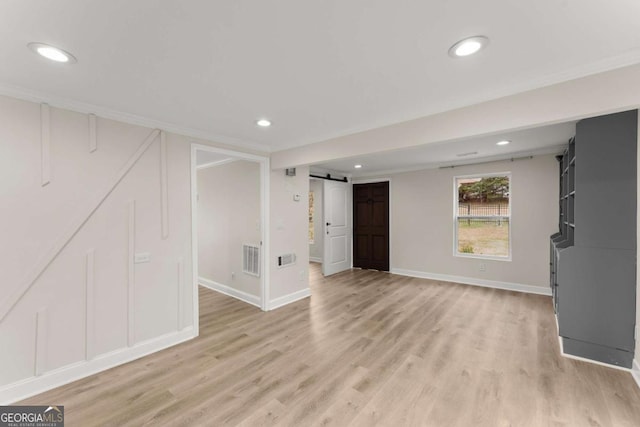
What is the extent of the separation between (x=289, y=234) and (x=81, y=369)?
2721mm

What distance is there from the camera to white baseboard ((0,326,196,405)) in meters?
2.05

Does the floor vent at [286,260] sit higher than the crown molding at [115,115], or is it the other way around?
the crown molding at [115,115]

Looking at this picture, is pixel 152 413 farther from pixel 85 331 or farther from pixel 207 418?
pixel 85 331

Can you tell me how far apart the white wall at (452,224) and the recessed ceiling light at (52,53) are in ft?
18.1

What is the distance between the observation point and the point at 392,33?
143 cm

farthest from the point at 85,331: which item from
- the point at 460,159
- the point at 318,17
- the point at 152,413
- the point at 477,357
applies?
the point at 460,159

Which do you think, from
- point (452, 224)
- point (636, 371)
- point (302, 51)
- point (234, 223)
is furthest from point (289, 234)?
point (636, 371)

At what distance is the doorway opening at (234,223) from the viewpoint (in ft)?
12.9

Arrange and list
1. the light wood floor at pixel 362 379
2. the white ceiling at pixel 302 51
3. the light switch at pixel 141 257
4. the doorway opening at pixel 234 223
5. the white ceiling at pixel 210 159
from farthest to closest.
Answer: the white ceiling at pixel 210 159, the doorway opening at pixel 234 223, the light switch at pixel 141 257, the light wood floor at pixel 362 379, the white ceiling at pixel 302 51

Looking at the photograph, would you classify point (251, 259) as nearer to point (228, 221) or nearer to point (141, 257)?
point (228, 221)

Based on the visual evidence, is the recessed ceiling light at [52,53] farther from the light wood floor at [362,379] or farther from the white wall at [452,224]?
the white wall at [452,224]

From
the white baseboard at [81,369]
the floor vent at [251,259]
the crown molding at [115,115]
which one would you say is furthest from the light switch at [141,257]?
the floor vent at [251,259]

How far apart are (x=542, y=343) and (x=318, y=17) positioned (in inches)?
146

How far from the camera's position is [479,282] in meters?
5.05
